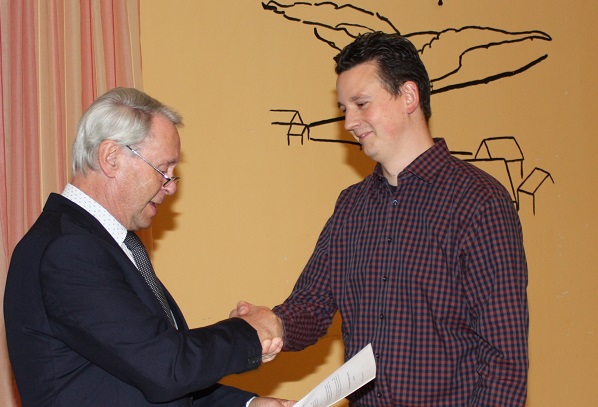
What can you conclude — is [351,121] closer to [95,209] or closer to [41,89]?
[95,209]

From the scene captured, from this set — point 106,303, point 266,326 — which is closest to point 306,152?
point 266,326

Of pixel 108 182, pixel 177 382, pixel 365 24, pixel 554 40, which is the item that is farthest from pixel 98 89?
pixel 554 40

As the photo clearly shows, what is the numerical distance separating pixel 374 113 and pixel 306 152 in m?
1.16

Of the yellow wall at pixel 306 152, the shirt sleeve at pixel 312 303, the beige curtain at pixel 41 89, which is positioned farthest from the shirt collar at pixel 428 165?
the beige curtain at pixel 41 89

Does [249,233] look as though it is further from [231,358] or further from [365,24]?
[231,358]

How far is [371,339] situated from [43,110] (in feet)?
4.93

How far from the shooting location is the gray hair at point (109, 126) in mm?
1948

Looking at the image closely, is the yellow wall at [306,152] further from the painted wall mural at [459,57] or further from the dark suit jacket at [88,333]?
the dark suit jacket at [88,333]

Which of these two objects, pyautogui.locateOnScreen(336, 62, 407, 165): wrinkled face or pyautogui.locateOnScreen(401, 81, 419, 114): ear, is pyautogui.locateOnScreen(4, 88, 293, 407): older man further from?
pyautogui.locateOnScreen(401, 81, 419, 114): ear

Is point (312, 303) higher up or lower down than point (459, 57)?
lower down

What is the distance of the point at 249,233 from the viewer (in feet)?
10.9

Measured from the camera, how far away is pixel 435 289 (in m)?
2.17

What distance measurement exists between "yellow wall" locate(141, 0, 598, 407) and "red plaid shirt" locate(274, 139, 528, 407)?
89 cm

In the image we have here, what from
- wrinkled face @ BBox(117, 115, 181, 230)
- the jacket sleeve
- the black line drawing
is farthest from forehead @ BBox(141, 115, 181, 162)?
the black line drawing
